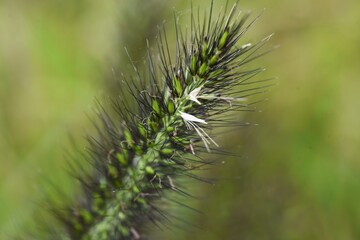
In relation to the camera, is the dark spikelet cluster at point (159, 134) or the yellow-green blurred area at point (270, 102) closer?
the dark spikelet cluster at point (159, 134)

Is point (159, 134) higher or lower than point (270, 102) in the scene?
higher

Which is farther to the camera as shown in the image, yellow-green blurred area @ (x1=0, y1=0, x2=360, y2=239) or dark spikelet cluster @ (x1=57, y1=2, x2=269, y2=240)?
yellow-green blurred area @ (x1=0, y1=0, x2=360, y2=239)

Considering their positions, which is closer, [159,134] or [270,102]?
[159,134]
